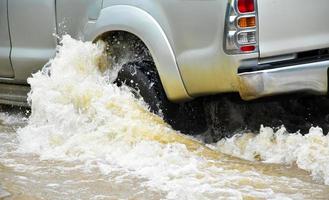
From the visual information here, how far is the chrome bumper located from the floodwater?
370 mm

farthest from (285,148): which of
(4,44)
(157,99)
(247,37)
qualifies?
(4,44)

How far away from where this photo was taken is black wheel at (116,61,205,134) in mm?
4828

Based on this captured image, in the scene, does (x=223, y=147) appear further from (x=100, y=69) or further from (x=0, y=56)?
(x=0, y=56)

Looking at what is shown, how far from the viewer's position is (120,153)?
15.0 feet

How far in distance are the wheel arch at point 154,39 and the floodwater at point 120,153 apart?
29cm

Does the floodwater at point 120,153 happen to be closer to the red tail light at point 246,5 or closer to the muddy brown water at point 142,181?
the muddy brown water at point 142,181

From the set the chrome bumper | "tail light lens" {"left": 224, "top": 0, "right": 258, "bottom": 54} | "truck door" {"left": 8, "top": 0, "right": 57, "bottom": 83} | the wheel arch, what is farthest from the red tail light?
"truck door" {"left": 8, "top": 0, "right": 57, "bottom": 83}

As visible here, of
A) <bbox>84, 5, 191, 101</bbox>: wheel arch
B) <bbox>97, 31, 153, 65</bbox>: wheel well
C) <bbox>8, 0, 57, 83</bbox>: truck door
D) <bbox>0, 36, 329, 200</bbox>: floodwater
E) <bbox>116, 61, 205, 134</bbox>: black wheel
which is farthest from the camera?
<bbox>8, 0, 57, 83</bbox>: truck door

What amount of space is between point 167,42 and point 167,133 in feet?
2.19

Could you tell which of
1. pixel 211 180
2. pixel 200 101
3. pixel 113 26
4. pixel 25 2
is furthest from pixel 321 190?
pixel 25 2

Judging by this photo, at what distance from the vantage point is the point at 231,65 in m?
4.29

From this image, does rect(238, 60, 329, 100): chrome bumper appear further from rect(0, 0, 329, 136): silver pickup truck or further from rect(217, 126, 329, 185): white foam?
rect(217, 126, 329, 185): white foam

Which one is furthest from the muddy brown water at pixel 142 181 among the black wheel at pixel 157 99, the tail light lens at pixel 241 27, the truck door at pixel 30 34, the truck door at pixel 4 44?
the truck door at pixel 4 44

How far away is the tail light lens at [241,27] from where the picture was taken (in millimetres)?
4211
